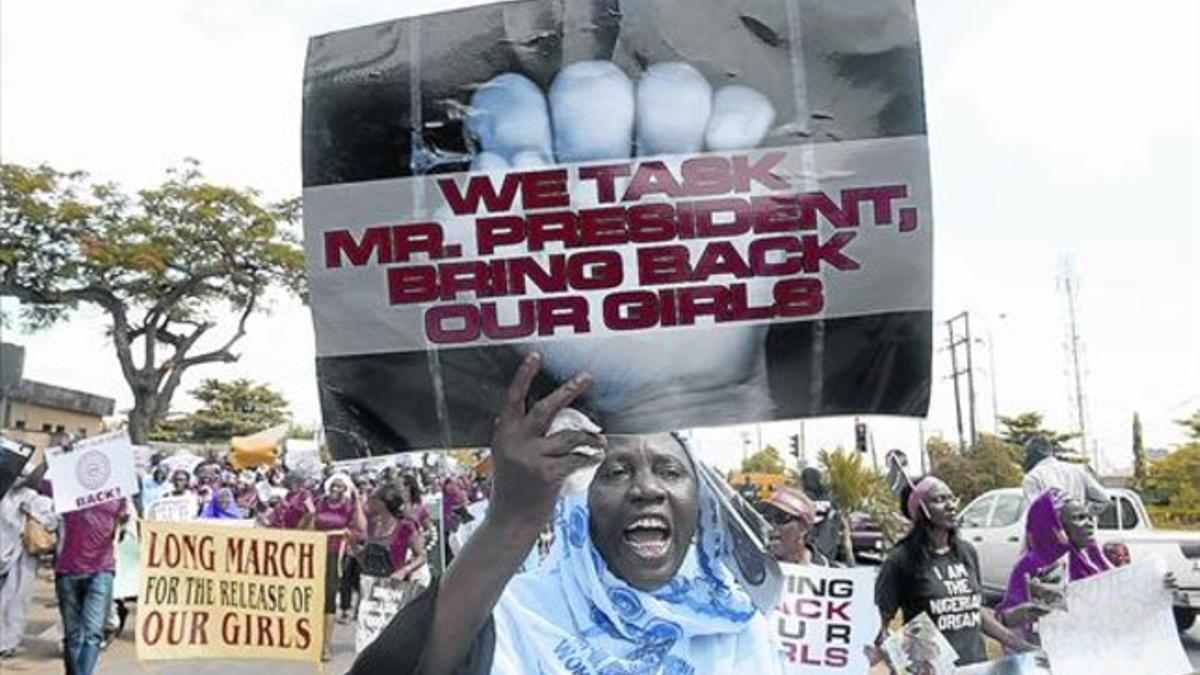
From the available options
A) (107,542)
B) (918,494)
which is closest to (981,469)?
(107,542)

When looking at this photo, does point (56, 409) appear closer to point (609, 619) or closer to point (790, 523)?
point (790, 523)

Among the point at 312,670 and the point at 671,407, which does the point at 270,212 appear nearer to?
the point at 312,670

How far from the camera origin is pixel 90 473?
9.18 metres

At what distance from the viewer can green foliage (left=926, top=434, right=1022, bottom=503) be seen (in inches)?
1393

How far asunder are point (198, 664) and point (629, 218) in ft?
28.8

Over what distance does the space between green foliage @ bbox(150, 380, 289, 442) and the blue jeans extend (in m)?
56.4

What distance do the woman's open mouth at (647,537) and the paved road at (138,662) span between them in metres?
7.07

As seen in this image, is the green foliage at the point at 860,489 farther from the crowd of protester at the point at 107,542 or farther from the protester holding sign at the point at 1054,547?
the protester holding sign at the point at 1054,547

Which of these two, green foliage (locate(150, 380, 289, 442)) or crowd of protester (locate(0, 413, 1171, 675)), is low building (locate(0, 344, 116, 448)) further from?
crowd of protester (locate(0, 413, 1171, 675))

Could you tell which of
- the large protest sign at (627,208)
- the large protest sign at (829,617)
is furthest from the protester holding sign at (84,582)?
the large protest sign at (627,208)

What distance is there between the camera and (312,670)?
33.2 ft

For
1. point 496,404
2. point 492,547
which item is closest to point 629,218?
point 496,404

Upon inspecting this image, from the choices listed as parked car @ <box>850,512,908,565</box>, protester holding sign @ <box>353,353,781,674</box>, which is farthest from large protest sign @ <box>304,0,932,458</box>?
parked car @ <box>850,512,908,565</box>

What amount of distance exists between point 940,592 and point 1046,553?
82 cm
